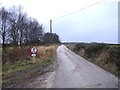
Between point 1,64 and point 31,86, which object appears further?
point 1,64

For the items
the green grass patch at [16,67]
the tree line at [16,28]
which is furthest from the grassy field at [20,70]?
the tree line at [16,28]

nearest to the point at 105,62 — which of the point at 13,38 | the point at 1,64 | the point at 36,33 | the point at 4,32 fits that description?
the point at 1,64

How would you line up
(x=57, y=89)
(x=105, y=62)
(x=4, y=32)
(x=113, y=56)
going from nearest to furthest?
(x=57, y=89)
(x=113, y=56)
(x=105, y=62)
(x=4, y=32)

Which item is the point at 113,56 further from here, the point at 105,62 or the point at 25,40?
the point at 25,40

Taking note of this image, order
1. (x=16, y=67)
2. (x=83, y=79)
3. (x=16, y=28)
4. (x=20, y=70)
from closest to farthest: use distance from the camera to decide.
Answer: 1. (x=83, y=79)
2. (x=20, y=70)
3. (x=16, y=67)
4. (x=16, y=28)

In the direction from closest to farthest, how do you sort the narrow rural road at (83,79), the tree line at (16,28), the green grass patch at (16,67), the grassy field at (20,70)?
the narrow rural road at (83,79)
the grassy field at (20,70)
the green grass patch at (16,67)
the tree line at (16,28)

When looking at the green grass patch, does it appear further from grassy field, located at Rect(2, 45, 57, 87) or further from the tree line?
the tree line

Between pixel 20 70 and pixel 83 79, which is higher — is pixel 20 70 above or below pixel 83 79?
below

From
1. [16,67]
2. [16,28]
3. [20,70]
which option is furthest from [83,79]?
[16,28]

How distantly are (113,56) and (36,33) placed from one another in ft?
200

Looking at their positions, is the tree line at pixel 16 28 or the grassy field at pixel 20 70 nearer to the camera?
the grassy field at pixel 20 70

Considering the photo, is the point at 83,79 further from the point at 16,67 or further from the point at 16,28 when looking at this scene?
the point at 16,28

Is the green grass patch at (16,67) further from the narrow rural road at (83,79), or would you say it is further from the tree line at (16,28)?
the tree line at (16,28)

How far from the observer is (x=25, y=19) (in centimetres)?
7656
